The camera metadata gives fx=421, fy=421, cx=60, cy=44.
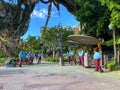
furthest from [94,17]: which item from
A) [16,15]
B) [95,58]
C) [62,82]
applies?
[62,82]

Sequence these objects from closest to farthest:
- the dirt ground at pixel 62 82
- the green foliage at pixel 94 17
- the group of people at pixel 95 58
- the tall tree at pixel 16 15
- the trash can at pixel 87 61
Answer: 1. the dirt ground at pixel 62 82
2. the group of people at pixel 95 58
3. the trash can at pixel 87 61
4. the green foliage at pixel 94 17
5. the tall tree at pixel 16 15

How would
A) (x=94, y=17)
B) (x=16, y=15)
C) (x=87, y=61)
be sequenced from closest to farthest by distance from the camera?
(x=87, y=61)
(x=94, y=17)
(x=16, y=15)

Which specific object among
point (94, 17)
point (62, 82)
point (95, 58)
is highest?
point (94, 17)

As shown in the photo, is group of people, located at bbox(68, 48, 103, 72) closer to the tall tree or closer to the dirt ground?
the dirt ground

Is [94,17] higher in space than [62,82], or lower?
higher

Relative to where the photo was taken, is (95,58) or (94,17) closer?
(95,58)

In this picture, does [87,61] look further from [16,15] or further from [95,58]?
[16,15]

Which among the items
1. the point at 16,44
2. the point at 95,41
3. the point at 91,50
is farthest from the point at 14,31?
the point at 95,41

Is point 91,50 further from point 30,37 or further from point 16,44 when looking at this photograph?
point 30,37

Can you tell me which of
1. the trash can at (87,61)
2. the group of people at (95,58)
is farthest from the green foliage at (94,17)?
the trash can at (87,61)

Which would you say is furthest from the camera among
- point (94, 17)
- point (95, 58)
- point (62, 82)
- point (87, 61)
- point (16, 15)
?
point (16, 15)

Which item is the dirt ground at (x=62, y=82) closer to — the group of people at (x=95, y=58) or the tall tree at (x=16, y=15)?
the group of people at (x=95, y=58)

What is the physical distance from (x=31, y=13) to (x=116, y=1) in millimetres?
27688

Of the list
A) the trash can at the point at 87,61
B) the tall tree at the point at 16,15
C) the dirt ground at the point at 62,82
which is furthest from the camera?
the tall tree at the point at 16,15
